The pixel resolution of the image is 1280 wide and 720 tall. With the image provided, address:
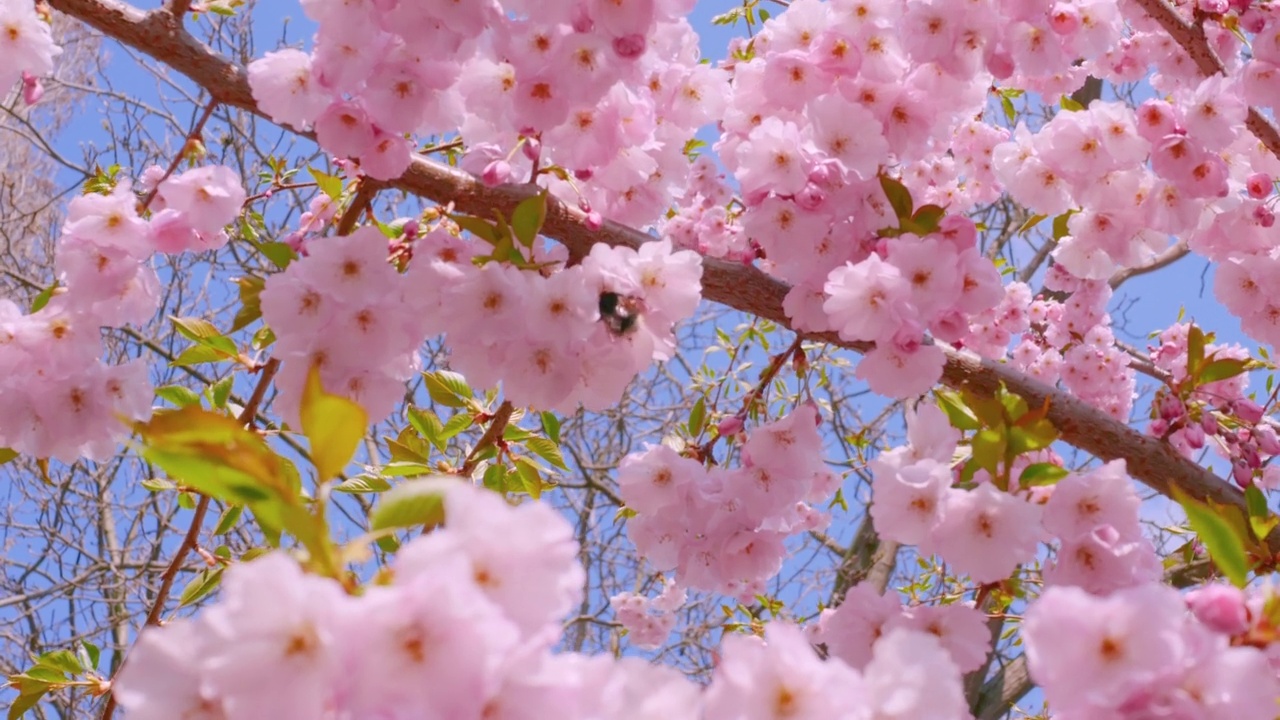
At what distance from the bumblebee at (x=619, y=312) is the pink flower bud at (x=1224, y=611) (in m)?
0.85

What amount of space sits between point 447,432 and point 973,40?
4.11 feet

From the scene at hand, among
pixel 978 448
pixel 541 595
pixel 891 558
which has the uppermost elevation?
pixel 891 558

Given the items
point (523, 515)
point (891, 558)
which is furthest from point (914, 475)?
point (891, 558)

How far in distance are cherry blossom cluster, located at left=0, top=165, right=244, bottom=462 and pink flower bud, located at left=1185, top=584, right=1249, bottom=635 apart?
4.75ft

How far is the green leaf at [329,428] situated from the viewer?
694 mm

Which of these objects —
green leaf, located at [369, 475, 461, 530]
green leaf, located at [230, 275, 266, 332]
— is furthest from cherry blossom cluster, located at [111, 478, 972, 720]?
green leaf, located at [230, 275, 266, 332]

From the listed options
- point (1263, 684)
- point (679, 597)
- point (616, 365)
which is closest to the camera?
point (1263, 684)

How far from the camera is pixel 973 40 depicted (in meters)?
1.80

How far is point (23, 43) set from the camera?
175 centimetres

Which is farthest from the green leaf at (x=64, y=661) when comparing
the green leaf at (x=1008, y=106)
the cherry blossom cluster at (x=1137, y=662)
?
the green leaf at (x=1008, y=106)

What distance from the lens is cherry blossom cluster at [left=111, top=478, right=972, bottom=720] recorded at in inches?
23.7

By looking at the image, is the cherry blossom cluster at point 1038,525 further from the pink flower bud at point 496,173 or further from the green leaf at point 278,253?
the green leaf at point 278,253

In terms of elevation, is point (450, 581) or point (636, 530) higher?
point (636, 530)

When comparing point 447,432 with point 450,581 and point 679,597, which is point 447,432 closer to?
point 450,581
